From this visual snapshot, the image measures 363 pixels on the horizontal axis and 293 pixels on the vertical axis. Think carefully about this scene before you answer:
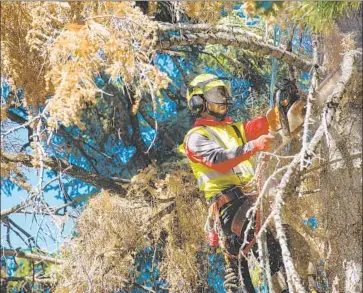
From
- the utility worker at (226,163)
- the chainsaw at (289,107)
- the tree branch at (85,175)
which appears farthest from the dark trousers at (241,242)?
the tree branch at (85,175)

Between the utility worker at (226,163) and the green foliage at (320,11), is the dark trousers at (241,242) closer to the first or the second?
the utility worker at (226,163)

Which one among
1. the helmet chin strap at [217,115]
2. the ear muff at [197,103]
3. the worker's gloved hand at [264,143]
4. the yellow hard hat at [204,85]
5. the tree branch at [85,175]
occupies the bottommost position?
the worker's gloved hand at [264,143]

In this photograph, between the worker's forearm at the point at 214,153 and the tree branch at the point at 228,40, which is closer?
the worker's forearm at the point at 214,153

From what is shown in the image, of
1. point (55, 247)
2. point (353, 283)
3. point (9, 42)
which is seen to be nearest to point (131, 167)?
point (55, 247)

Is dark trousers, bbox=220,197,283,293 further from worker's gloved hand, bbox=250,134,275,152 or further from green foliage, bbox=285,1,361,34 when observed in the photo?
green foliage, bbox=285,1,361,34

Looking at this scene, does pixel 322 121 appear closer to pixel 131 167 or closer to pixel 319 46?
pixel 319 46

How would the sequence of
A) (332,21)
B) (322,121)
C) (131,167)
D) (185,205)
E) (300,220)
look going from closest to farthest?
1. (322,121)
2. (332,21)
3. (300,220)
4. (185,205)
5. (131,167)

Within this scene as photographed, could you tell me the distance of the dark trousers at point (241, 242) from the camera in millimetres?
4715

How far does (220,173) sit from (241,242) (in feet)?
1.47

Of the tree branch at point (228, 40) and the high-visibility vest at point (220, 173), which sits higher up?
the tree branch at point (228, 40)

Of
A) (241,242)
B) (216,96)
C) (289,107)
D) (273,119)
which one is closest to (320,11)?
(289,107)

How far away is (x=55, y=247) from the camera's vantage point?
6352 mm

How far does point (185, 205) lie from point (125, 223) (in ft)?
1.60

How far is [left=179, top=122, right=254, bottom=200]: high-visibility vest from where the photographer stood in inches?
192
